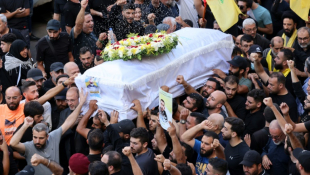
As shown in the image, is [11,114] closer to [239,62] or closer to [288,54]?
[239,62]

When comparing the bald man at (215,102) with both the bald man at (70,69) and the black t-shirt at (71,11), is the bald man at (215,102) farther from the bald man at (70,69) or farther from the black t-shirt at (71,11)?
the black t-shirt at (71,11)

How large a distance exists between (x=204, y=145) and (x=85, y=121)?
197 centimetres

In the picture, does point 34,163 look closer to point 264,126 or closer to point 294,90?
point 264,126

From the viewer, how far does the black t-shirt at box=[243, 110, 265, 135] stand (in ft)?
26.2

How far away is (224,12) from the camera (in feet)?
32.3

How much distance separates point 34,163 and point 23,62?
3525 mm

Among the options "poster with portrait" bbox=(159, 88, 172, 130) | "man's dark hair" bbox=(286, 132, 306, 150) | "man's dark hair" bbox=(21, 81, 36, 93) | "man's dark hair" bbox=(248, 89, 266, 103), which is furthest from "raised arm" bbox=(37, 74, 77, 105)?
"man's dark hair" bbox=(286, 132, 306, 150)

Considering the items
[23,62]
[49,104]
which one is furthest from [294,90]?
[23,62]

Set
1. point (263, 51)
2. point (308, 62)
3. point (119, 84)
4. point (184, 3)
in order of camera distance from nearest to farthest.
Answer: point (119, 84) < point (308, 62) < point (263, 51) < point (184, 3)

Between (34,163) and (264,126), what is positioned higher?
(34,163)

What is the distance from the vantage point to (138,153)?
6.79 metres

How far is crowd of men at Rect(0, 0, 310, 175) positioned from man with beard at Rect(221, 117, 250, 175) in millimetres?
13

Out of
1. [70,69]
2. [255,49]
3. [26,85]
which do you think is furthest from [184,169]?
[255,49]

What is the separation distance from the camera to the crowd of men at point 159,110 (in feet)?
22.0
